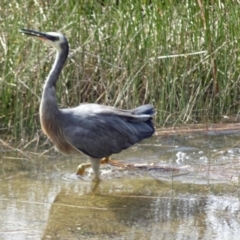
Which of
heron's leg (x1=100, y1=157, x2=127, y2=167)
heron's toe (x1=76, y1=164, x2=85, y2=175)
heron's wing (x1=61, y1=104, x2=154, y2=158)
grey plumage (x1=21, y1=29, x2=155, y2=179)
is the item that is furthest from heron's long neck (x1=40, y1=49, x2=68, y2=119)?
heron's leg (x1=100, y1=157, x2=127, y2=167)

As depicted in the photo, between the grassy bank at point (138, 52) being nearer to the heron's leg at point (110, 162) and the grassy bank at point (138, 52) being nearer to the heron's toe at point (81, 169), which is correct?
the heron's leg at point (110, 162)

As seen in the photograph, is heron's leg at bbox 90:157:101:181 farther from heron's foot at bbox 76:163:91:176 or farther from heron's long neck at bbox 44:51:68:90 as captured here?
heron's long neck at bbox 44:51:68:90

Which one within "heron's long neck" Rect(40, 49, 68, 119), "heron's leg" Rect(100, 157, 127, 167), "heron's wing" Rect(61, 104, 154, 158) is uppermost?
"heron's long neck" Rect(40, 49, 68, 119)

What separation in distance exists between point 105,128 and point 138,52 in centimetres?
138

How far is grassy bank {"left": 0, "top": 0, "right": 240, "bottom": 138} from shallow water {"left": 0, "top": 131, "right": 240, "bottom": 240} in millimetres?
463

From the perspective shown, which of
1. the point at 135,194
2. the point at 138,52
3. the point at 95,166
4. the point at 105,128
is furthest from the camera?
the point at 138,52

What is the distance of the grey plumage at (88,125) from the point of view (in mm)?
6051

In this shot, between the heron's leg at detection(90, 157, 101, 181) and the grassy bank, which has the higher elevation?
the grassy bank

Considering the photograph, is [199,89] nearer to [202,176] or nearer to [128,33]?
[128,33]

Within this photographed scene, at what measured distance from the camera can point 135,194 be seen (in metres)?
5.61

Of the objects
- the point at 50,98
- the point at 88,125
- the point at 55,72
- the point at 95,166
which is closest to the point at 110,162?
the point at 95,166

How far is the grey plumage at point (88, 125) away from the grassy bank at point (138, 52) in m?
0.84

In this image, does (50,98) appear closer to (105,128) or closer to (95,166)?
(105,128)

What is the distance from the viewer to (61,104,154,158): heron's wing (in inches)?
238
